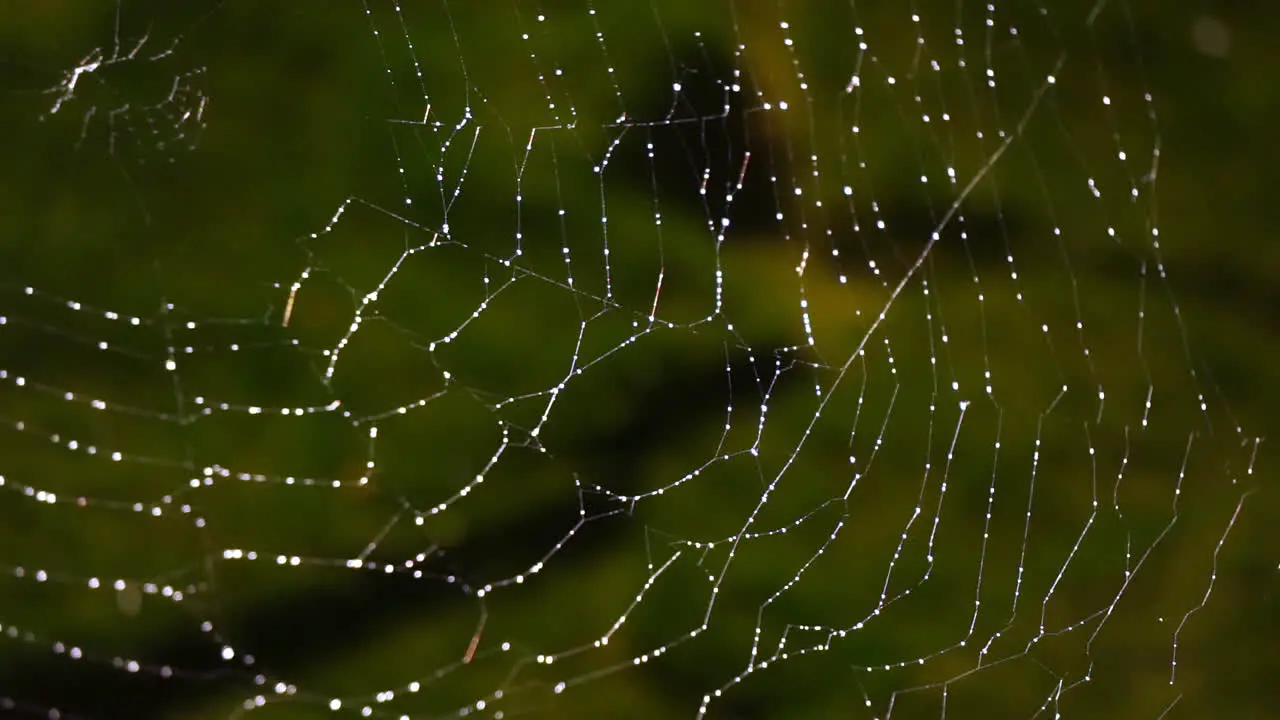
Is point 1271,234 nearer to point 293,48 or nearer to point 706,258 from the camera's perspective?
point 706,258

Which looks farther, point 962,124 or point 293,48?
point 962,124

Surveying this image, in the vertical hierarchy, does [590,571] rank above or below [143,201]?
below

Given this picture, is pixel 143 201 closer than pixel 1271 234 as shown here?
Yes

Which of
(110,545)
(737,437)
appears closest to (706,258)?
(737,437)

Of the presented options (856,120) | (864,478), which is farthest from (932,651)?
(856,120)

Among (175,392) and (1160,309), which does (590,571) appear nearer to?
(175,392)

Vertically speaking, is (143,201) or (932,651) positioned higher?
(143,201)
